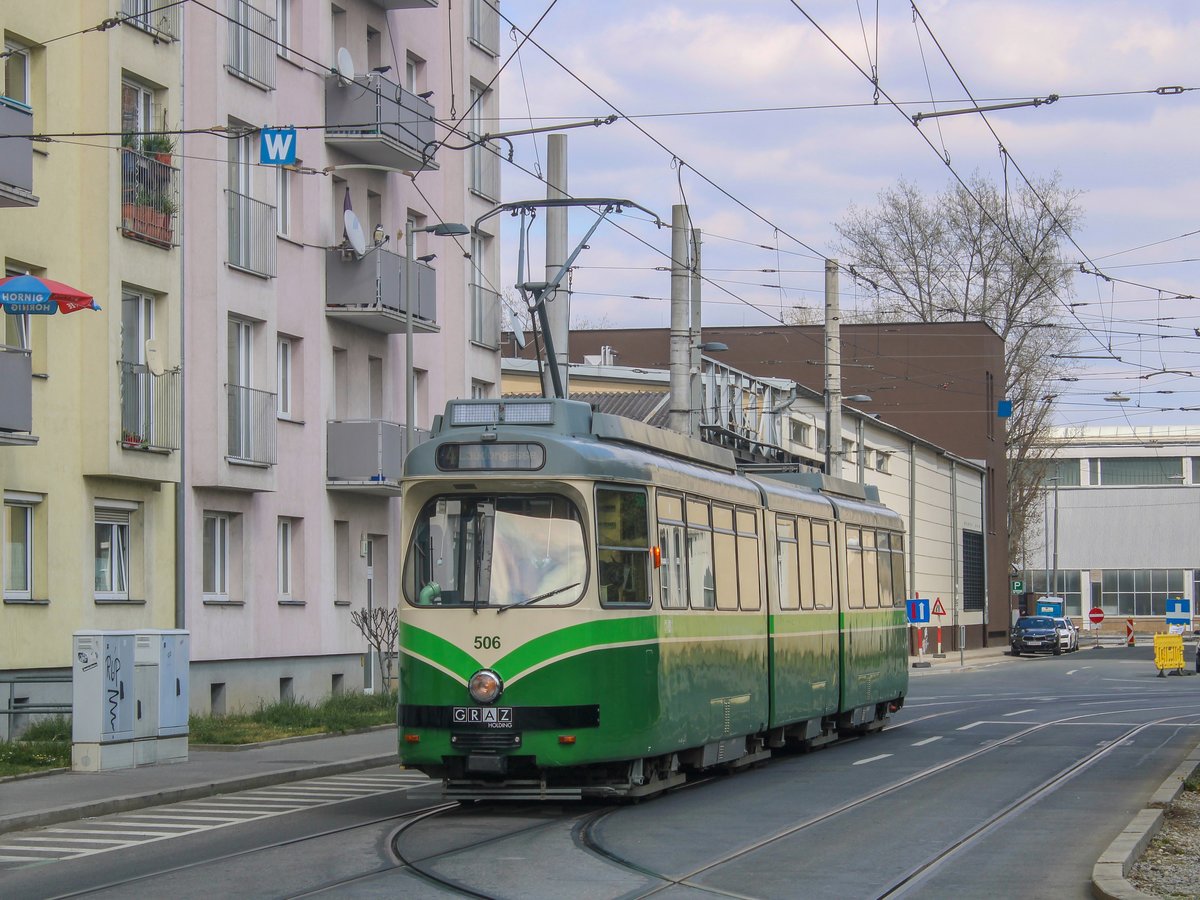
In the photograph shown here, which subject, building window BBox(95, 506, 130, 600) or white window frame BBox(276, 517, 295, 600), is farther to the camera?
white window frame BBox(276, 517, 295, 600)

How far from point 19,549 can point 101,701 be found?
5.29m

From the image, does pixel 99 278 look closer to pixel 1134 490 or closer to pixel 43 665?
pixel 43 665

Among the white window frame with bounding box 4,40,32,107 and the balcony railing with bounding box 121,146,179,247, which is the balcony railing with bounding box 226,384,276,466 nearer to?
the balcony railing with bounding box 121,146,179,247

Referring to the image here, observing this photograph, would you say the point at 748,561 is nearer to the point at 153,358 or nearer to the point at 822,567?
the point at 822,567

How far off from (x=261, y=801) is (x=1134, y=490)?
328 feet

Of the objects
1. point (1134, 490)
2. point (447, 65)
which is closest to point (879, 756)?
point (447, 65)

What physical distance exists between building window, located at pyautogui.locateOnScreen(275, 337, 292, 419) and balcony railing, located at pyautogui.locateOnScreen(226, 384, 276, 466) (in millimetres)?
1302

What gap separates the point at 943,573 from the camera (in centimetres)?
7444

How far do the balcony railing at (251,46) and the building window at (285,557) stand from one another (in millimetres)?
7205

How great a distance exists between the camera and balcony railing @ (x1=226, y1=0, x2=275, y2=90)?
2919 cm

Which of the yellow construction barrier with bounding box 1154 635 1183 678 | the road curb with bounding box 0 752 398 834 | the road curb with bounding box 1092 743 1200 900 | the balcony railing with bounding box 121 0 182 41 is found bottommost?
the yellow construction barrier with bounding box 1154 635 1183 678

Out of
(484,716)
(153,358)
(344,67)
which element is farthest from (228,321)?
(484,716)

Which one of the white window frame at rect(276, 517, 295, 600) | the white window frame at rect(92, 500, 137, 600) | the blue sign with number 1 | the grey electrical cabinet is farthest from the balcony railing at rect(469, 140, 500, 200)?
the grey electrical cabinet

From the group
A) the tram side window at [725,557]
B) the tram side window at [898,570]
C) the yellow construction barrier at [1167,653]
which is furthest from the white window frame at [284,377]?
the yellow construction barrier at [1167,653]
